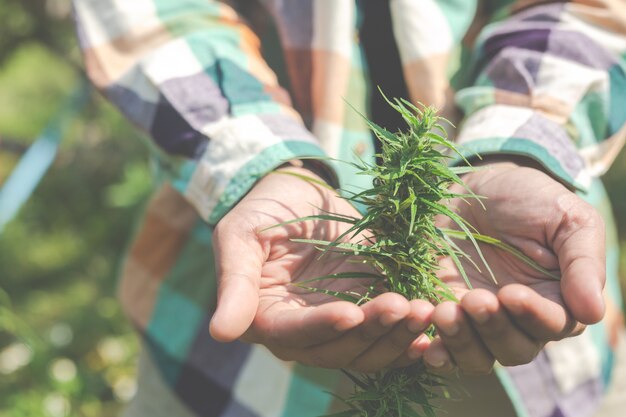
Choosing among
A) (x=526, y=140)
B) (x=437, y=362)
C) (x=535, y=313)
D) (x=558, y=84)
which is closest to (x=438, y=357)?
(x=437, y=362)

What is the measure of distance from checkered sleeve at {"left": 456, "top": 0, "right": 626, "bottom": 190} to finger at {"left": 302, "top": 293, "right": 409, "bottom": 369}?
44cm

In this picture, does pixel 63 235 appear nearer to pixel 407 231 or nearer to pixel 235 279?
pixel 235 279

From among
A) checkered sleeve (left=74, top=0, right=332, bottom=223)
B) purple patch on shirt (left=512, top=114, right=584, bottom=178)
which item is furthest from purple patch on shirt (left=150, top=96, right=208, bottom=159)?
purple patch on shirt (left=512, top=114, right=584, bottom=178)

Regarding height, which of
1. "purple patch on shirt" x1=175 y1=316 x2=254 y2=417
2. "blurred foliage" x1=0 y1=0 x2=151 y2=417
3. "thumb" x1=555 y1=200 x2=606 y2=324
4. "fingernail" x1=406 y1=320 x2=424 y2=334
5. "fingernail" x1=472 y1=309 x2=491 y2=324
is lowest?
"blurred foliage" x1=0 y1=0 x2=151 y2=417

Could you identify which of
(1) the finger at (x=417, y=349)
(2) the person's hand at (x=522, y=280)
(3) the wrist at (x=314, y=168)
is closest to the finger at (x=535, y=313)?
(2) the person's hand at (x=522, y=280)

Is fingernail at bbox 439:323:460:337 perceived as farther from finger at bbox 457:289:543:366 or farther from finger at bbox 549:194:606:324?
finger at bbox 549:194:606:324

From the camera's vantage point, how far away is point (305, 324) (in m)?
0.86

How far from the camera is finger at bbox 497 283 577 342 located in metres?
0.79

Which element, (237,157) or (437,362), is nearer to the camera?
(437,362)

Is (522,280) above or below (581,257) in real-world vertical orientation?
below

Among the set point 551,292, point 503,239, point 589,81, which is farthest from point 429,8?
point 551,292

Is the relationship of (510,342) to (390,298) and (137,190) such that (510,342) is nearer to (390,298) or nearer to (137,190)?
(390,298)

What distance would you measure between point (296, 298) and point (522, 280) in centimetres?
31

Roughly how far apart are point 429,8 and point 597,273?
27.7 inches
